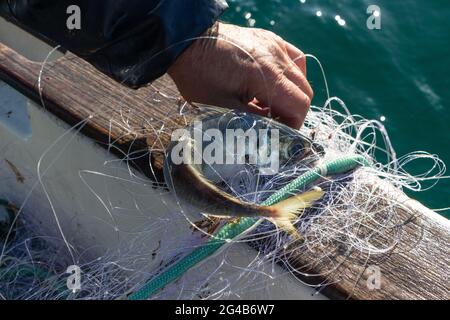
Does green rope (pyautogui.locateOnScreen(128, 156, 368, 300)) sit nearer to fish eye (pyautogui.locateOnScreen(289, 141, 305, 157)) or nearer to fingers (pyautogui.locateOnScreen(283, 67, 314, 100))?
fish eye (pyautogui.locateOnScreen(289, 141, 305, 157))

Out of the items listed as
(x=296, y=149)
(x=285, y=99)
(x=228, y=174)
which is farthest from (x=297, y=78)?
(x=228, y=174)

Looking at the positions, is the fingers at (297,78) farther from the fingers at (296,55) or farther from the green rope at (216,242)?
the green rope at (216,242)

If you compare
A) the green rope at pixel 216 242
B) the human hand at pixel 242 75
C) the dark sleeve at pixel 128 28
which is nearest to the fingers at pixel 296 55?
the human hand at pixel 242 75

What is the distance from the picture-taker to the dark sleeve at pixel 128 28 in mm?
1940

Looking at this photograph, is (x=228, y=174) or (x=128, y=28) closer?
(x=128, y=28)

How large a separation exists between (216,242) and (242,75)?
556mm

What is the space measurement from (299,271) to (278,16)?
373 cm

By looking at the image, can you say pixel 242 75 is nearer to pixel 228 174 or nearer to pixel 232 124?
pixel 232 124

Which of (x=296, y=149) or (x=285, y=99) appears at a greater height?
(x=285, y=99)

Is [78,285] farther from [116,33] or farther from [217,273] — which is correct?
[116,33]

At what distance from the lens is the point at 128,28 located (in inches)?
77.7

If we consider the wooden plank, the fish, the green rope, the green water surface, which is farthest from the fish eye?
the green water surface

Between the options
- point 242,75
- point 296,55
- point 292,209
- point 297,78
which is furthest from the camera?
point 296,55
